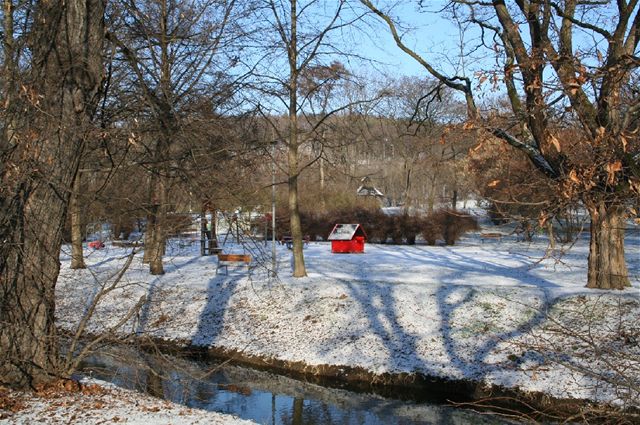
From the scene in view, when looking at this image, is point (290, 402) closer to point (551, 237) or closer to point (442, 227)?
point (551, 237)

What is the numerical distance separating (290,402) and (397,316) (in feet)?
13.9

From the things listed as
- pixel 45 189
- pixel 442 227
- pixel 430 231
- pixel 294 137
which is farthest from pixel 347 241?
pixel 45 189

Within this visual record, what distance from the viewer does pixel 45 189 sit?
690 centimetres

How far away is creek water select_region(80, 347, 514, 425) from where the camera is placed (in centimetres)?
962

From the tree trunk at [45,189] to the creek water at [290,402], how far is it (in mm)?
2120

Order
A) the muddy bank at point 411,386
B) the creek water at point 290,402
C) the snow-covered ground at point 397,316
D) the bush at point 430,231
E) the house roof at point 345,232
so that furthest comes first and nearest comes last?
1. the bush at point 430,231
2. the house roof at point 345,232
3. the snow-covered ground at point 397,316
4. the muddy bank at point 411,386
5. the creek water at point 290,402

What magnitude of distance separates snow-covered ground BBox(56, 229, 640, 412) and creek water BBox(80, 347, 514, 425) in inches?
42.9

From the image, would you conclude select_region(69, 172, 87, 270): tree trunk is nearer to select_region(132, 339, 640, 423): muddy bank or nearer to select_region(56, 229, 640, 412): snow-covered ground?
select_region(56, 229, 640, 412): snow-covered ground

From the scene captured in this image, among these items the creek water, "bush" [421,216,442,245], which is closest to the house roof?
"bush" [421,216,442,245]

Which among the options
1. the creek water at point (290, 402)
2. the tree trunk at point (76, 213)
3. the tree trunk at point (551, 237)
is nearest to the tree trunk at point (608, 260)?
the creek water at point (290, 402)

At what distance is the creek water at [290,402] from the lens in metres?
9.62

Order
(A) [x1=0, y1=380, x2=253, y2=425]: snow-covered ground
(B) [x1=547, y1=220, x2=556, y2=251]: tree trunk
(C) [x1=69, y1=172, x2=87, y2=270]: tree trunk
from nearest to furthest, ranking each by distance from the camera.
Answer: (B) [x1=547, y1=220, x2=556, y2=251]: tree trunk, (A) [x1=0, y1=380, x2=253, y2=425]: snow-covered ground, (C) [x1=69, y1=172, x2=87, y2=270]: tree trunk

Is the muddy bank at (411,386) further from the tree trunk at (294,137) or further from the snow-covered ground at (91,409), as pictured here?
the tree trunk at (294,137)

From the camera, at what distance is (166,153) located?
325 inches
